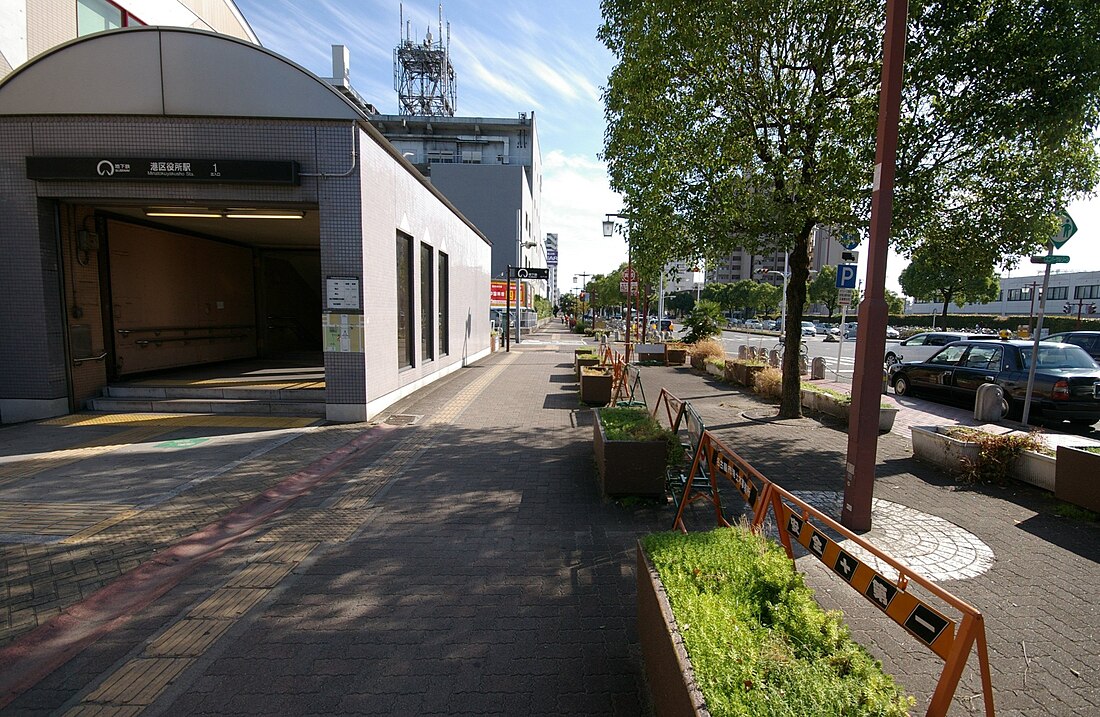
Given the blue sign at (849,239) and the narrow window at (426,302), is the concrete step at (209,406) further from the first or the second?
the blue sign at (849,239)

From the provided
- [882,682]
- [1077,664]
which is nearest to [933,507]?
[1077,664]

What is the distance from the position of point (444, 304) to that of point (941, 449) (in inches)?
515

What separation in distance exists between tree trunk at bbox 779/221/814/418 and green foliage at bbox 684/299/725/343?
11496 millimetres

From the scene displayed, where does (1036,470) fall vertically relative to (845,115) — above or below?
below

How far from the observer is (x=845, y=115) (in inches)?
292

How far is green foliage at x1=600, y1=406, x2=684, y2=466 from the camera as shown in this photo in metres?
5.61

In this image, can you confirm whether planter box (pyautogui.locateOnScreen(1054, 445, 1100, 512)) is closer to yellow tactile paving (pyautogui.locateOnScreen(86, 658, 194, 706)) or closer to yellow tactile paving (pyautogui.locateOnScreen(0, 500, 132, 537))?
yellow tactile paving (pyautogui.locateOnScreen(86, 658, 194, 706))

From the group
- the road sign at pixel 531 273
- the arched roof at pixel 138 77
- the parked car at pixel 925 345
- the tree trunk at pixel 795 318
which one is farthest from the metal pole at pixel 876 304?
the road sign at pixel 531 273

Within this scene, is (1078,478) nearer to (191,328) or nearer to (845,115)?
(845,115)

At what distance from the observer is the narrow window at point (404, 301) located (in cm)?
1164

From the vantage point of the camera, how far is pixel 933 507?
554cm

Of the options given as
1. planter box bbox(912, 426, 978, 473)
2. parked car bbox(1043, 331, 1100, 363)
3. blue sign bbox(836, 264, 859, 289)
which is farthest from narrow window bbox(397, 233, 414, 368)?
parked car bbox(1043, 331, 1100, 363)

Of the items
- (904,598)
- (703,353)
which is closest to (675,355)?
(703,353)

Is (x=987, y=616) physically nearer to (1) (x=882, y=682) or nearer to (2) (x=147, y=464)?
(1) (x=882, y=682)
